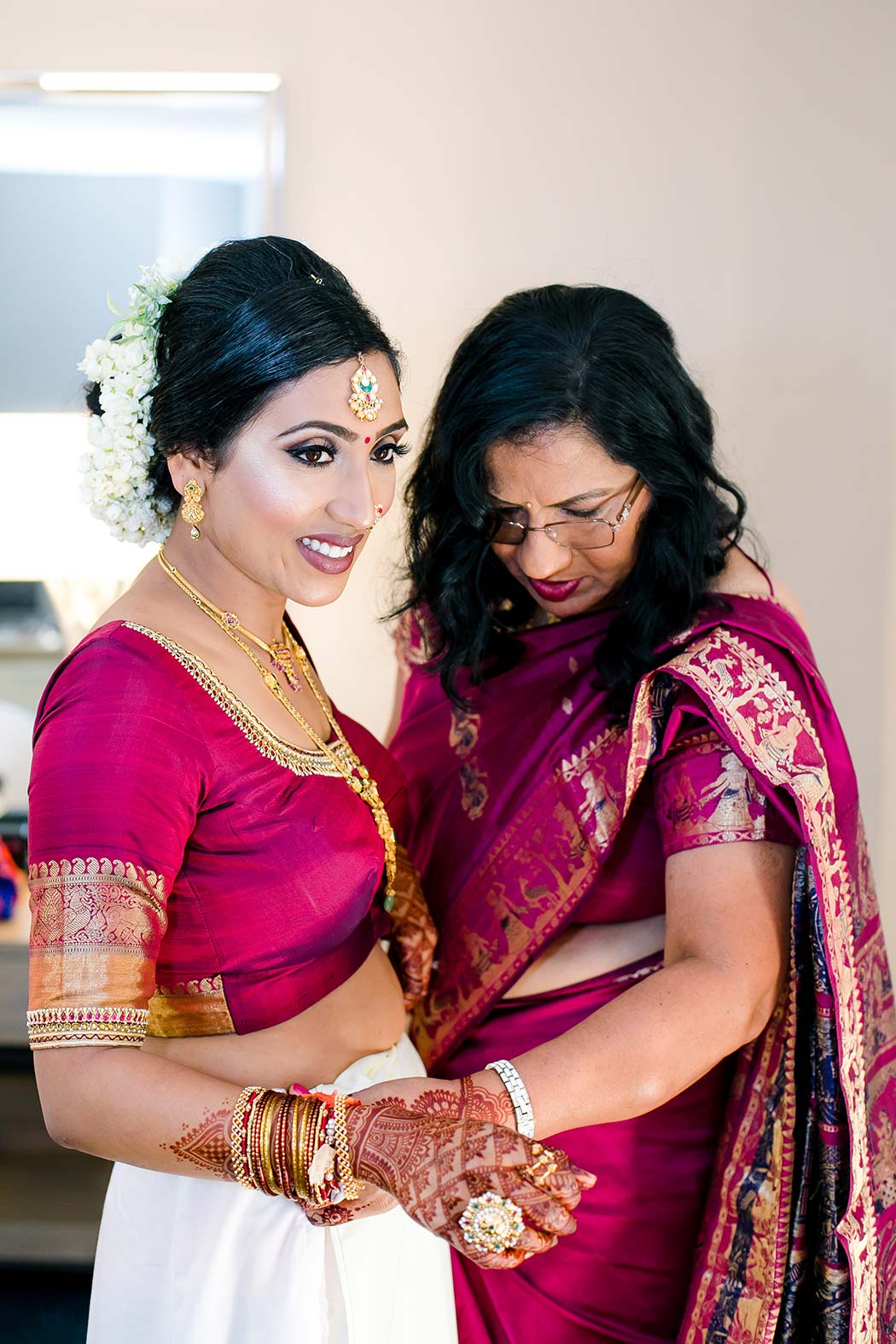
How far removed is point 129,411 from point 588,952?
2.80 feet

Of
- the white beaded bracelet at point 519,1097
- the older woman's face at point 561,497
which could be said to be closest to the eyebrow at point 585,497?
the older woman's face at point 561,497

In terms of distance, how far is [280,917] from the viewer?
1189 mm

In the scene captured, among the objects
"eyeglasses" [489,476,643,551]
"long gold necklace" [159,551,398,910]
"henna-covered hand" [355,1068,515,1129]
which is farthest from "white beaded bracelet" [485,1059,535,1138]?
"eyeglasses" [489,476,643,551]

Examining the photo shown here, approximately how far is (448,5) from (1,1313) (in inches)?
101

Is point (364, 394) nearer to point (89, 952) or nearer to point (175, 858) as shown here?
point (175, 858)

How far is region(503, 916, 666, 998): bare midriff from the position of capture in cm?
150

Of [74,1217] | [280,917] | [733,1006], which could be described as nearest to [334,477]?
[280,917]

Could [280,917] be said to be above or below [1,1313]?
above

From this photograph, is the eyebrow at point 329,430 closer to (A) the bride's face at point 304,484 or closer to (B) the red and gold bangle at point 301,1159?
(A) the bride's face at point 304,484

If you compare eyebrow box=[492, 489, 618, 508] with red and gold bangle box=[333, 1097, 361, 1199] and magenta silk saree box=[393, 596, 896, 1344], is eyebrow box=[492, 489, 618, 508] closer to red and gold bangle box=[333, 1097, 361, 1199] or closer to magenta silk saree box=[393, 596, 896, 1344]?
magenta silk saree box=[393, 596, 896, 1344]

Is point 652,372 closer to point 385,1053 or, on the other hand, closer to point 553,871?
point 553,871

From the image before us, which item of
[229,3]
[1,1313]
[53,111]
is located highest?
[229,3]

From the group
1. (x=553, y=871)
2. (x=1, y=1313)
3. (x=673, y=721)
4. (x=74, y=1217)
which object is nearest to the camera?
(x=673, y=721)

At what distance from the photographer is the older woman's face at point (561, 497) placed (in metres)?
1.38
